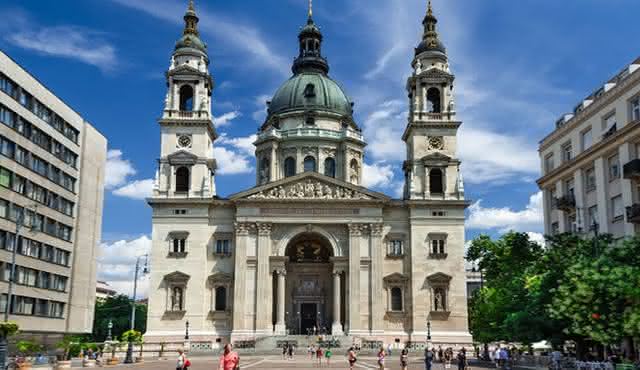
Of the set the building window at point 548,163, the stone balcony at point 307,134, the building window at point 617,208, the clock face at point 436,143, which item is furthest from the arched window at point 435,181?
the building window at point 617,208

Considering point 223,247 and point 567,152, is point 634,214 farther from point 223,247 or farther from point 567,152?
point 223,247

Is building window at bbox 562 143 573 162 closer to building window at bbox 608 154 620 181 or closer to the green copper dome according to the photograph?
building window at bbox 608 154 620 181

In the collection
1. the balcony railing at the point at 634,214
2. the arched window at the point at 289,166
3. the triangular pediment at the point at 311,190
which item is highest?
the arched window at the point at 289,166

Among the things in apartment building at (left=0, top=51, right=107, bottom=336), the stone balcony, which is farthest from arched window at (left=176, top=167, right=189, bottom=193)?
the stone balcony

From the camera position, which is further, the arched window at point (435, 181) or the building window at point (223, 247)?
the arched window at point (435, 181)

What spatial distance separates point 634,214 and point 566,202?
370 inches

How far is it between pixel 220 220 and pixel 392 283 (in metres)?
17.1

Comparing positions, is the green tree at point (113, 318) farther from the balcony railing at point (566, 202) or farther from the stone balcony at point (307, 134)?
the balcony railing at point (566, 202)

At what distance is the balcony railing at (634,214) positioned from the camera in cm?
3891

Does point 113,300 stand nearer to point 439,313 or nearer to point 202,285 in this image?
point 202,285

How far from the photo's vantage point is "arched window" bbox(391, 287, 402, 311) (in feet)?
215

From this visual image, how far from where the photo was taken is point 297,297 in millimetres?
69312

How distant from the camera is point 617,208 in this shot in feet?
141

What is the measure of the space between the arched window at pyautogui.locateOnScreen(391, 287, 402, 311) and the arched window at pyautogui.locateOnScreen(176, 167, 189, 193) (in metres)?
21.9
